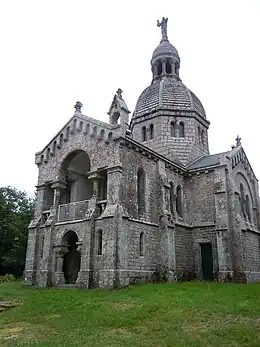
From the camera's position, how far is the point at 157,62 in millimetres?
38219

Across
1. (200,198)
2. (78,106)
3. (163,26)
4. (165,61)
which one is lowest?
(200,198)

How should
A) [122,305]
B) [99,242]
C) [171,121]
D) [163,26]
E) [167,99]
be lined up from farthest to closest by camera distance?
[163,26] < [167,99] < [171,121] < [99,242] < [122,305]

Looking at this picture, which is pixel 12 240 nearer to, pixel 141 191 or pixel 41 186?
pixel 41 186

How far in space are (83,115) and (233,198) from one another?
1292 cm

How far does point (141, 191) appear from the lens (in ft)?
78.6

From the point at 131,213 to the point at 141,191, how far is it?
8.03 ft

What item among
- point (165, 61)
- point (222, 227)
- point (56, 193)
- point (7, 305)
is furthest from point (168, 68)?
point (7, 305)

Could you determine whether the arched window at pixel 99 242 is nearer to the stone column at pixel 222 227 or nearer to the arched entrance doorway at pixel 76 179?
the arched entrance doorway at pixel 76 179

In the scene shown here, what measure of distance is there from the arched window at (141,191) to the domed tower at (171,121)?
27.6 feet

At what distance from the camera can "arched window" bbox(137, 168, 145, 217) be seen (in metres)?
23.4

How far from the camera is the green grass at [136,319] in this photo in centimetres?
880

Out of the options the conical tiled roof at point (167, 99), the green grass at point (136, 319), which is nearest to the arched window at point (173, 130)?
the conical tiled roof at point (167, 99)

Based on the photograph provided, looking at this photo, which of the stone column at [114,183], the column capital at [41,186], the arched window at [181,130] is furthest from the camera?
the arched window at [181,130]

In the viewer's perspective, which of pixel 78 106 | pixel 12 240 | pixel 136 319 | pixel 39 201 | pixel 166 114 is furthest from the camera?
pixel 12 240
